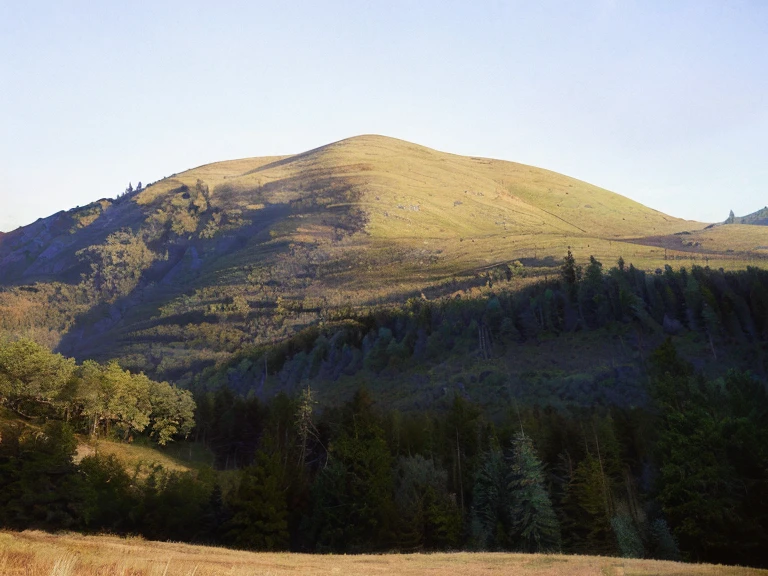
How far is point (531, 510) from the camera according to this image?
56.7 metres

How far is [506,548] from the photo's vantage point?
57.3 metres

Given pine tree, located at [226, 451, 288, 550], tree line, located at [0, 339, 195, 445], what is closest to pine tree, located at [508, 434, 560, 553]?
pine tree, located at [226, 451, 288, 550]

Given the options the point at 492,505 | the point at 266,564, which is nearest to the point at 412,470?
the point at 492,505

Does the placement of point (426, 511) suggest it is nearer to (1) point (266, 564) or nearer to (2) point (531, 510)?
(2) point (531, 510)

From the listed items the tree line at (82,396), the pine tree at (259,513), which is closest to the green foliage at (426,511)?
the pine tree at (259,513)

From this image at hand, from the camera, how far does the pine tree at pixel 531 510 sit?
5550 cm

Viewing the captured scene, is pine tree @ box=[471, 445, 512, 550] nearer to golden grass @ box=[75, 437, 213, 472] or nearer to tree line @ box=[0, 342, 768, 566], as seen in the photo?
tree line @ box=[0, 342, 768, 566]

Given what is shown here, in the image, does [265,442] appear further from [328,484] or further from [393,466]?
[393,466]

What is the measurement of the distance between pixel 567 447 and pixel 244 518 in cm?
3359

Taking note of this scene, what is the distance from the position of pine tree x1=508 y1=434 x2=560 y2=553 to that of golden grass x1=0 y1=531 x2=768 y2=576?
1394 centimetres

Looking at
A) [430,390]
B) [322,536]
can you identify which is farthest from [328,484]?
[430,390]

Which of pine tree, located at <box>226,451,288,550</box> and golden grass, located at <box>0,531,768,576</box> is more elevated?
golden grass, located at <box>0,531,768,576</box>

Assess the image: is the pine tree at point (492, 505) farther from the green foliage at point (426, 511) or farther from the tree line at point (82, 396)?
the tree line at point (82, 396)

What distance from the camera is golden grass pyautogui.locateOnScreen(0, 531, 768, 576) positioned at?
81.0 ft
